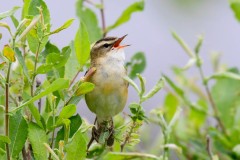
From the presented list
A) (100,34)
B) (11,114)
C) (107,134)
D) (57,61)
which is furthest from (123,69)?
(11,114)

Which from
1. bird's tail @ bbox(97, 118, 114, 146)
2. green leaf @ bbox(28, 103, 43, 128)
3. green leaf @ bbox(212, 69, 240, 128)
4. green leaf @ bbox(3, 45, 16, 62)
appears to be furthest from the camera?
green leaf @ bbox(212, 69, 240, 128)

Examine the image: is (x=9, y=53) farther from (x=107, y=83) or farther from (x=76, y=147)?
(x=107, y=83)

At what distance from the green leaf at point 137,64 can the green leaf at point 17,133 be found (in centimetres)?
110

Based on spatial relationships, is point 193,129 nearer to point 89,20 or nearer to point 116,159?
point 89,20

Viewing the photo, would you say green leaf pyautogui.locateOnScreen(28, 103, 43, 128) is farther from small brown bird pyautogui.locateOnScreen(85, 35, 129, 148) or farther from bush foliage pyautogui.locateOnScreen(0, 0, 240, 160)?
small brown bird pyautogui.locateOnScreen(85, 35, 129, 148)

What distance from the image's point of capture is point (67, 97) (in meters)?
2.44

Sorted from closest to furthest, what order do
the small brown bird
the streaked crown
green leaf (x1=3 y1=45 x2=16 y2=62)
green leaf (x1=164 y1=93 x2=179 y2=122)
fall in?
green leaf (x1=3 y1=45 x2=16 y2=62) → the small brown bird → the streaked crown → green leaf (x1=164 y1=93 x2=179 y2=122)

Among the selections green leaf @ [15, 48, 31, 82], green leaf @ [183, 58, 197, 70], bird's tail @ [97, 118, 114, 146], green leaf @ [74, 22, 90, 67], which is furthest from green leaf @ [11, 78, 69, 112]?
green leaf @ [183, 58, 197, 70]

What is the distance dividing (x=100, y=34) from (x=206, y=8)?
6.37m

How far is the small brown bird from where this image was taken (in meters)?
3.06

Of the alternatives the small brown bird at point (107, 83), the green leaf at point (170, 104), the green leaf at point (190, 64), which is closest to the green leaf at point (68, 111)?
the small brown bird at point (107, 83)

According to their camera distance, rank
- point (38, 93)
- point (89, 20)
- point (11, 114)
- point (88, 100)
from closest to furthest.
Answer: point (11, 114)
point (38, 93)
point (88, 100)
point (89, 20)

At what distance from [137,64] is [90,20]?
0.30m

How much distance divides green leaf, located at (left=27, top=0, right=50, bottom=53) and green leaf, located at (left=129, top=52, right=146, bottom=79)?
98 centimetres
